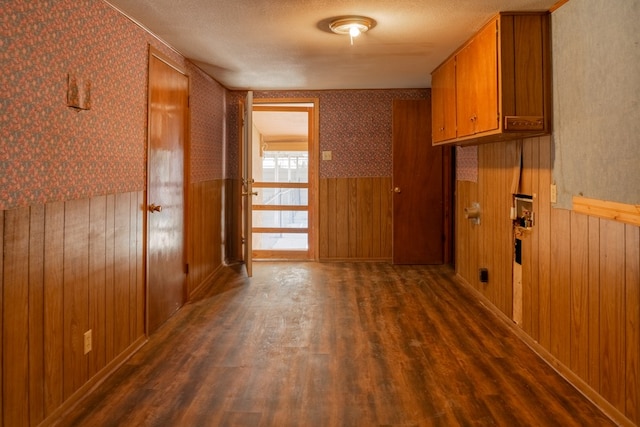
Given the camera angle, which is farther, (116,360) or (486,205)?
(486,205)

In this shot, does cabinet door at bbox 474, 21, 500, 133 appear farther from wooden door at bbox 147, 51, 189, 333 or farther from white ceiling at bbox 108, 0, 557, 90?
wooden door at bbox 147, 51, 189, 333

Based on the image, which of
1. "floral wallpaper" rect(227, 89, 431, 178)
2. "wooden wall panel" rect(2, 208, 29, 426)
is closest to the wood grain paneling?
"wooden wall panel" rect(2, 208, 29, 426)

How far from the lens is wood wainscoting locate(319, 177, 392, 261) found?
5699 mm

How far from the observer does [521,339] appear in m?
3.09

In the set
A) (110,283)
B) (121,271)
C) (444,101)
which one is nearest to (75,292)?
(110,283)

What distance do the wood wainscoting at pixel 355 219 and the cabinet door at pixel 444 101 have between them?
4.58 ft

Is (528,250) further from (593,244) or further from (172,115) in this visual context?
(172,115)

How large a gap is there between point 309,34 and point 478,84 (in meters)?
1.24

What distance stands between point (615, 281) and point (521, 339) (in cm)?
112

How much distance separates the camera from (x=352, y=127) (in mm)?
5641

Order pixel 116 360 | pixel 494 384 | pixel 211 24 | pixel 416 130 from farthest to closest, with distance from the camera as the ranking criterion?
pixel 416 130, pixel 211 24, pixel 116 360, pixel 494 384

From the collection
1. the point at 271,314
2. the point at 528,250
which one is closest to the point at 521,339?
the point at 528,250

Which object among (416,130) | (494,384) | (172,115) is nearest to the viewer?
(494,384)

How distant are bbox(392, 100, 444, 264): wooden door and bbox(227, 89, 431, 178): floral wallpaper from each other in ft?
0.63
